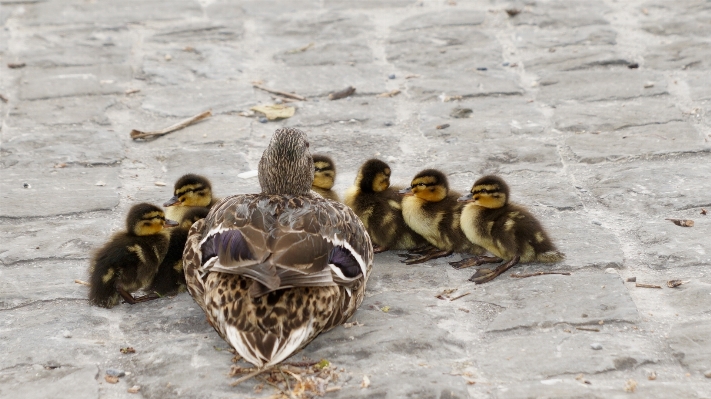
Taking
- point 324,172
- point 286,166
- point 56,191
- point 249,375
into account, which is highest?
point 286,166

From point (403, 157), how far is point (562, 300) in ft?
7.68

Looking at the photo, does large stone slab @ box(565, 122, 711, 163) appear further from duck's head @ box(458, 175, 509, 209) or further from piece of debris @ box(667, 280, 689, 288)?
piece of debris @ box(667, 280, 689, 288)

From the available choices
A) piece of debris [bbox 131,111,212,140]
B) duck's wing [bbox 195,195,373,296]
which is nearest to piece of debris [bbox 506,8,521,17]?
piece of debris [bbox 131,111,212,140]

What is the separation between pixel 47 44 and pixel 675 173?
5781 millimetres

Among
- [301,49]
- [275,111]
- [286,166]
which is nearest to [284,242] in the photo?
[286,166]

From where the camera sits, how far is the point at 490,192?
5977 mm

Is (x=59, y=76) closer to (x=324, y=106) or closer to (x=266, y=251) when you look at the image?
(x=324, y=106)

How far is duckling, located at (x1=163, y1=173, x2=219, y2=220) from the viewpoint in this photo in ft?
20.2

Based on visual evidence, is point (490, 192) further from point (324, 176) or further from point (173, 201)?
point (173, 201)

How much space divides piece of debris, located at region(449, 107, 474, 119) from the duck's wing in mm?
2741

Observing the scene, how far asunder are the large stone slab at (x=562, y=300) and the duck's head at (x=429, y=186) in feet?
2.73

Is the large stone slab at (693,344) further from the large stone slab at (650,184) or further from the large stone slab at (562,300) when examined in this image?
the large stone slab at (650,184)

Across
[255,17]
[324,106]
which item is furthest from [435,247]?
[255,17]

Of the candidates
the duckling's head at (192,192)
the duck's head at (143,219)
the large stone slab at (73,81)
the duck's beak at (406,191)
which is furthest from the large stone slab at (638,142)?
the large stone slab at (73,81)
